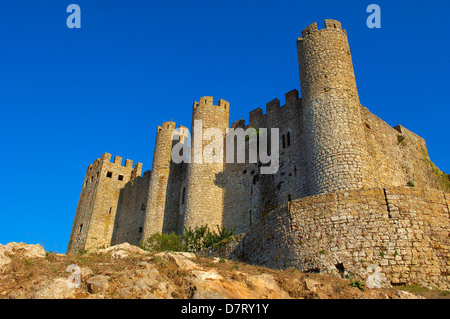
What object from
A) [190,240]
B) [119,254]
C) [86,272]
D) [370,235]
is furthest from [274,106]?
[86,272]

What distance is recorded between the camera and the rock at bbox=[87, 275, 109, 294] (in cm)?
1026

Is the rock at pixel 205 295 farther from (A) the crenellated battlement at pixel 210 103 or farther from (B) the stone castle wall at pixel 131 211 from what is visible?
(B) the stone castle wall at pixel 131 211

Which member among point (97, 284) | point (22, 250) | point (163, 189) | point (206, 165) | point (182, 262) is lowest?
point (97, 284)

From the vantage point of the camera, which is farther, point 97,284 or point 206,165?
point 206,165

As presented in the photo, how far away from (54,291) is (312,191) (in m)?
13.7

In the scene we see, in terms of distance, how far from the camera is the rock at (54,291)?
388 inches

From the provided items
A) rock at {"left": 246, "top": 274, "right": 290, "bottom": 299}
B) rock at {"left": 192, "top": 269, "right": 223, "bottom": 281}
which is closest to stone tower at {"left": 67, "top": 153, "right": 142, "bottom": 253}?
rock at {"left": 192, "top": 269, "right": 223, "bottom": 281}

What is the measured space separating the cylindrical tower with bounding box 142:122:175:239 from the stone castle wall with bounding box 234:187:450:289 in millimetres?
15126

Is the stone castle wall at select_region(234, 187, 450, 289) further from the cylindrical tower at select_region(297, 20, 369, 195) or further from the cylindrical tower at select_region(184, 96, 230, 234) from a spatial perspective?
the cylindrical tower at select_region(184, 96, 230, 234)

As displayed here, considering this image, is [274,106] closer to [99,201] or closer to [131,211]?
[131,211]

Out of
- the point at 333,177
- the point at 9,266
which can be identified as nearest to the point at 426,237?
the point at 333,177

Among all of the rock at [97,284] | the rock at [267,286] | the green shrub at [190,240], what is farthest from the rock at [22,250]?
the green shrub at [190,240]

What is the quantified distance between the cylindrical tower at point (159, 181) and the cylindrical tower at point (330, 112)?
39.6ft

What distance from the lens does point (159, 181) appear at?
32.4 m
